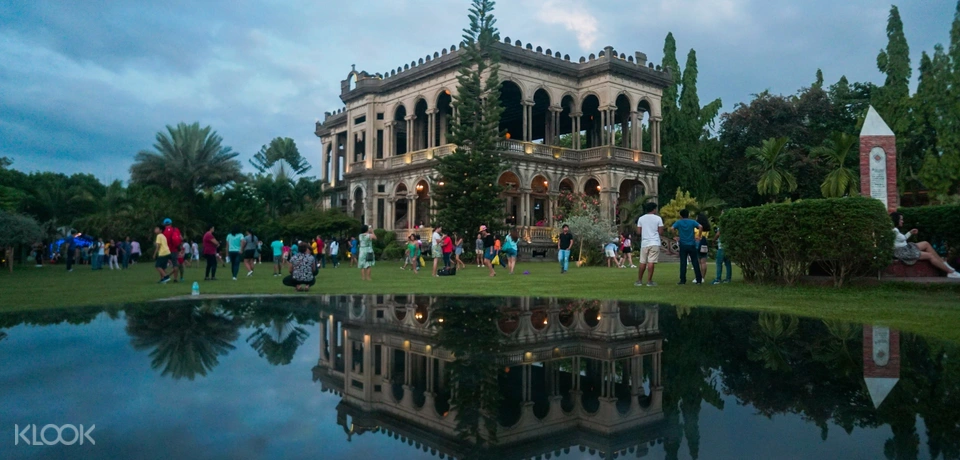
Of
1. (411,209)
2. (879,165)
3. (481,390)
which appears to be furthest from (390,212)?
(481,390)

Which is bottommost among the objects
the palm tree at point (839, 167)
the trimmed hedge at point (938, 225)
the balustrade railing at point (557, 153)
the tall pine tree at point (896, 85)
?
the trimmed hedge at point (938, 225)

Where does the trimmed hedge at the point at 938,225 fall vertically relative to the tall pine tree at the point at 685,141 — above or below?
below

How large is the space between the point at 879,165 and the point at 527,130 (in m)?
22.0

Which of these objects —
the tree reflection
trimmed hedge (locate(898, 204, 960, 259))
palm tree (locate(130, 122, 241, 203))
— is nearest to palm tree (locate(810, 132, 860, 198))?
trimmed hedge (locate(898, 204, 960, 259))

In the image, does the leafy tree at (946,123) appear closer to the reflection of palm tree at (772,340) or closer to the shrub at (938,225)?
the shrub at (938,225)

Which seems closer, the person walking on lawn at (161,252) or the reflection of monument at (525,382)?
the reflection of monument at (525,382)

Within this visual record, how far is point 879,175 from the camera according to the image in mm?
13367

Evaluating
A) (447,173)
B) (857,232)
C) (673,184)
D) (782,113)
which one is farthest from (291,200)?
(857,232)

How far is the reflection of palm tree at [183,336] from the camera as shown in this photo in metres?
5.23

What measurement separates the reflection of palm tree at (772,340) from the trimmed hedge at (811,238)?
3680 mm

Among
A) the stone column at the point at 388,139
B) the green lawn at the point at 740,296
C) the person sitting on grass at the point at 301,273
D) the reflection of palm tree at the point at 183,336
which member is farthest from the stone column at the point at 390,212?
the reflection of palm tree at the point at 183,336

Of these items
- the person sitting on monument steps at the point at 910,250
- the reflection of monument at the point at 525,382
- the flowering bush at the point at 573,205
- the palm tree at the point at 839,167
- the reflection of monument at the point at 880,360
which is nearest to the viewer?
the reflection of monument at the point at 525,382

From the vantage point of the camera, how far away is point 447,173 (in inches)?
1103

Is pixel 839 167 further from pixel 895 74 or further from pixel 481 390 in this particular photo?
pixel 895 74
